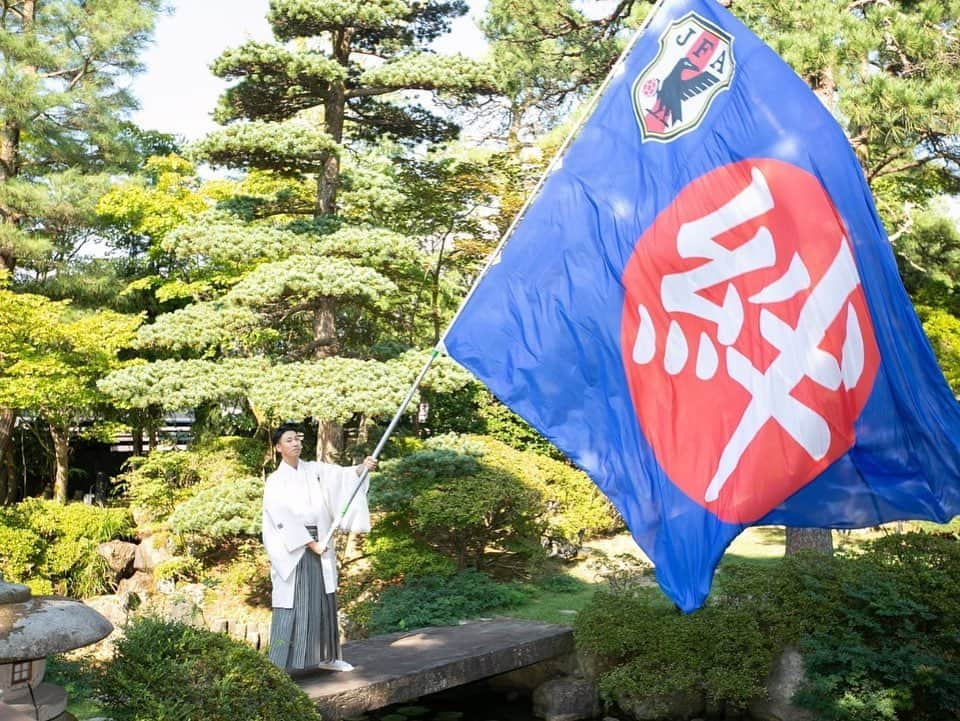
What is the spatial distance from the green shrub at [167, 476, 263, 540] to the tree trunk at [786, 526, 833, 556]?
5.35m

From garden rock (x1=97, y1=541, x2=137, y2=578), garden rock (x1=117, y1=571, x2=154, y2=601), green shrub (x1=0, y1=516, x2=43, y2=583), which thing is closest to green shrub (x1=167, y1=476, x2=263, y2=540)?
garden rock (x1=117, y1=571, x2=154, y2=601)

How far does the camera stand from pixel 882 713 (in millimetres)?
6020

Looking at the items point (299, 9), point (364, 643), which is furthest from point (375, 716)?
point (299, 9)

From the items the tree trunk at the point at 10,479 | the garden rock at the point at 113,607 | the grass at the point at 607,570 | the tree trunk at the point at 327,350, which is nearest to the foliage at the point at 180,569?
the garden rock at the point at 113,607

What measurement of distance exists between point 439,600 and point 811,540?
3.52m

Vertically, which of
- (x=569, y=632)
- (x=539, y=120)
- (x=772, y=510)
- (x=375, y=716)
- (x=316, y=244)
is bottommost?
(x=375, y=716)

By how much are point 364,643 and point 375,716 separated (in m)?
0.51

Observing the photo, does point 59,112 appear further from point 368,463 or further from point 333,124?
point 368,463

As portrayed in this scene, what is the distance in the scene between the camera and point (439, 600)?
8828mm

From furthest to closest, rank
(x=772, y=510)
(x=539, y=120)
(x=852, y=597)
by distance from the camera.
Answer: (x=539, y=120) → (x=852, y=597) → (x=772, y=510)

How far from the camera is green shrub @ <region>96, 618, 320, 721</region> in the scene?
424 centimetres

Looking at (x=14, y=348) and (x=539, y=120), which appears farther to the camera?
(x=539, y=120)

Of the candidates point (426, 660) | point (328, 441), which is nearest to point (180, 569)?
point (328, 441)

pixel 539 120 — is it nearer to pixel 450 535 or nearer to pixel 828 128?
pixel 450 535
